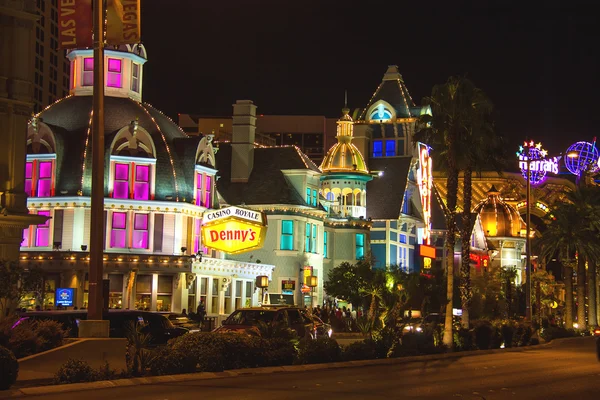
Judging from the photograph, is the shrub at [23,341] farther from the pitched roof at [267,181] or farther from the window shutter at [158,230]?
the pitched roof at [267,181]

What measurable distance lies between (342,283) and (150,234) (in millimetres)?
17568

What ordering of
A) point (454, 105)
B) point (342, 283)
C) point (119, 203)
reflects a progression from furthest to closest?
point (342, 283) < point (119, 203) < point (454, 105)

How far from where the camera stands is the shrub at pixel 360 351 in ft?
105

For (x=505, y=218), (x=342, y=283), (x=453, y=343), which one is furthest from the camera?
(x=505, y=218)

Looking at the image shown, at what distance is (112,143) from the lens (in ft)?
181

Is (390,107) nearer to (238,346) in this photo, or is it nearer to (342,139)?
(342,139)

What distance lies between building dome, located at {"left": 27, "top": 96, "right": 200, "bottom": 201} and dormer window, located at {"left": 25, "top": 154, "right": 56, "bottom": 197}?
374mm

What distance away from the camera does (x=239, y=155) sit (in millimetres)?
69125

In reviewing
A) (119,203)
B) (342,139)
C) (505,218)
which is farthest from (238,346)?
(505,218)

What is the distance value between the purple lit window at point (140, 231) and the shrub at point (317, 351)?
2671 centimetres

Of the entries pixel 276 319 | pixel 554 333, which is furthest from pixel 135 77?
pixel 276 319

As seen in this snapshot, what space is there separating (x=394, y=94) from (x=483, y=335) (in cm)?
5423

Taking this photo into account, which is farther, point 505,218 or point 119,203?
point 505,218

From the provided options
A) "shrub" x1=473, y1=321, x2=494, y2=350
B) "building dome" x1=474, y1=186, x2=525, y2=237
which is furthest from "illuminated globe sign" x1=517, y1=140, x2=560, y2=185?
"shrub" x1=473, y1=321, x2=494, y2=350
